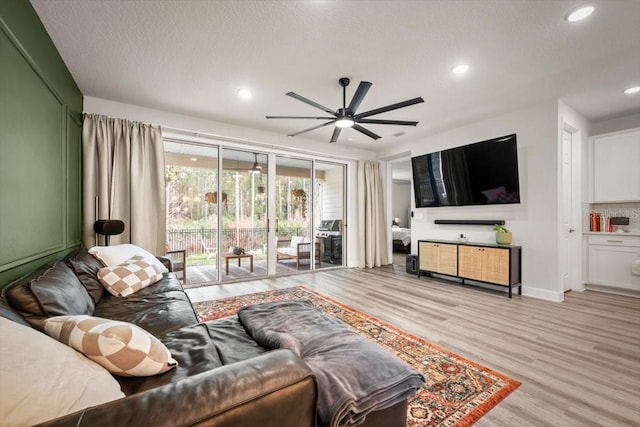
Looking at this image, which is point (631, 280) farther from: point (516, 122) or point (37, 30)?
point (37, 30)

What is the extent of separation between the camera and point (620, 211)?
4.09 meters

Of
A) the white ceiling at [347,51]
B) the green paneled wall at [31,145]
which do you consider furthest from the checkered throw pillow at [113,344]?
the white ceiling at [347,51]

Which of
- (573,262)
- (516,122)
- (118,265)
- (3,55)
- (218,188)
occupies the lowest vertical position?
(573,262)

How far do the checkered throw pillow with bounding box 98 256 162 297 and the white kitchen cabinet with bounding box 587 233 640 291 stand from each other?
5779mm

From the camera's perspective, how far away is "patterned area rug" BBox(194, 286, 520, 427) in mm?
1557

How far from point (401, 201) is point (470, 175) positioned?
6927 millimetres

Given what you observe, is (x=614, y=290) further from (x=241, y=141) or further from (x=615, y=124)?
(x=241, y=141)

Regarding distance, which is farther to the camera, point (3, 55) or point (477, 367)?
point (477, 367)

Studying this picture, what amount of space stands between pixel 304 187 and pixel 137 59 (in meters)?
3.36

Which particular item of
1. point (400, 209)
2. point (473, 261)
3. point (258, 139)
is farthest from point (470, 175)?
point (400, 209)

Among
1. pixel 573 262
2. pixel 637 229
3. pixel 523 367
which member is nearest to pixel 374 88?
pixel 523 367

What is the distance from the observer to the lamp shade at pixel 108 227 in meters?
3.26

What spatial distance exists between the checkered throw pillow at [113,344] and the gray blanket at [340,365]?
541 millimetres

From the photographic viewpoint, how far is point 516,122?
13.0 feet
